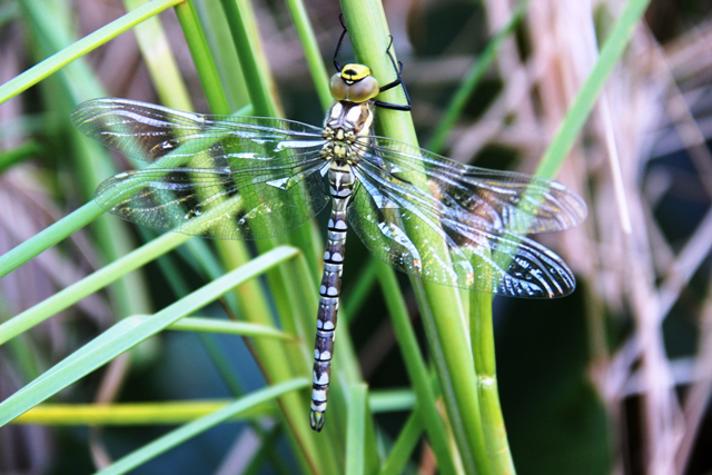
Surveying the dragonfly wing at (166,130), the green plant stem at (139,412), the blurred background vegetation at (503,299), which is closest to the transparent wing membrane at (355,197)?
the dragonfly wing at (166,130)

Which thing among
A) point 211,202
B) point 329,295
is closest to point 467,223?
point 329,295

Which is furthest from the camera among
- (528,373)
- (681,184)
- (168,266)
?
(681,184)

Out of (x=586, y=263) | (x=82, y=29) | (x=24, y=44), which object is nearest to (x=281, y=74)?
(x=82, y=29)

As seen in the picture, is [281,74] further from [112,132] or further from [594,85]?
[594,85]

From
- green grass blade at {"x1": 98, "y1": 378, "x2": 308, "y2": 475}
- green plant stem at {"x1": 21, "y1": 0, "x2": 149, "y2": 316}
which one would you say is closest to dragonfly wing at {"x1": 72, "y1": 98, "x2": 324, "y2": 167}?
green plant stem at {"x1": 21, "y1": 0, "x2": 149, "y2": 316}

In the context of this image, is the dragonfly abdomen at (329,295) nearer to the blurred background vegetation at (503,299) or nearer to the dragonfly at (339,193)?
the dragonfly at (339,193)

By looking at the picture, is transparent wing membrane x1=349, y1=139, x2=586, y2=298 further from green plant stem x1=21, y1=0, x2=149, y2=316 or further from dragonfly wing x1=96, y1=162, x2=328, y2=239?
green plant stem x1=21, y1=0, x2=149, y2=316
